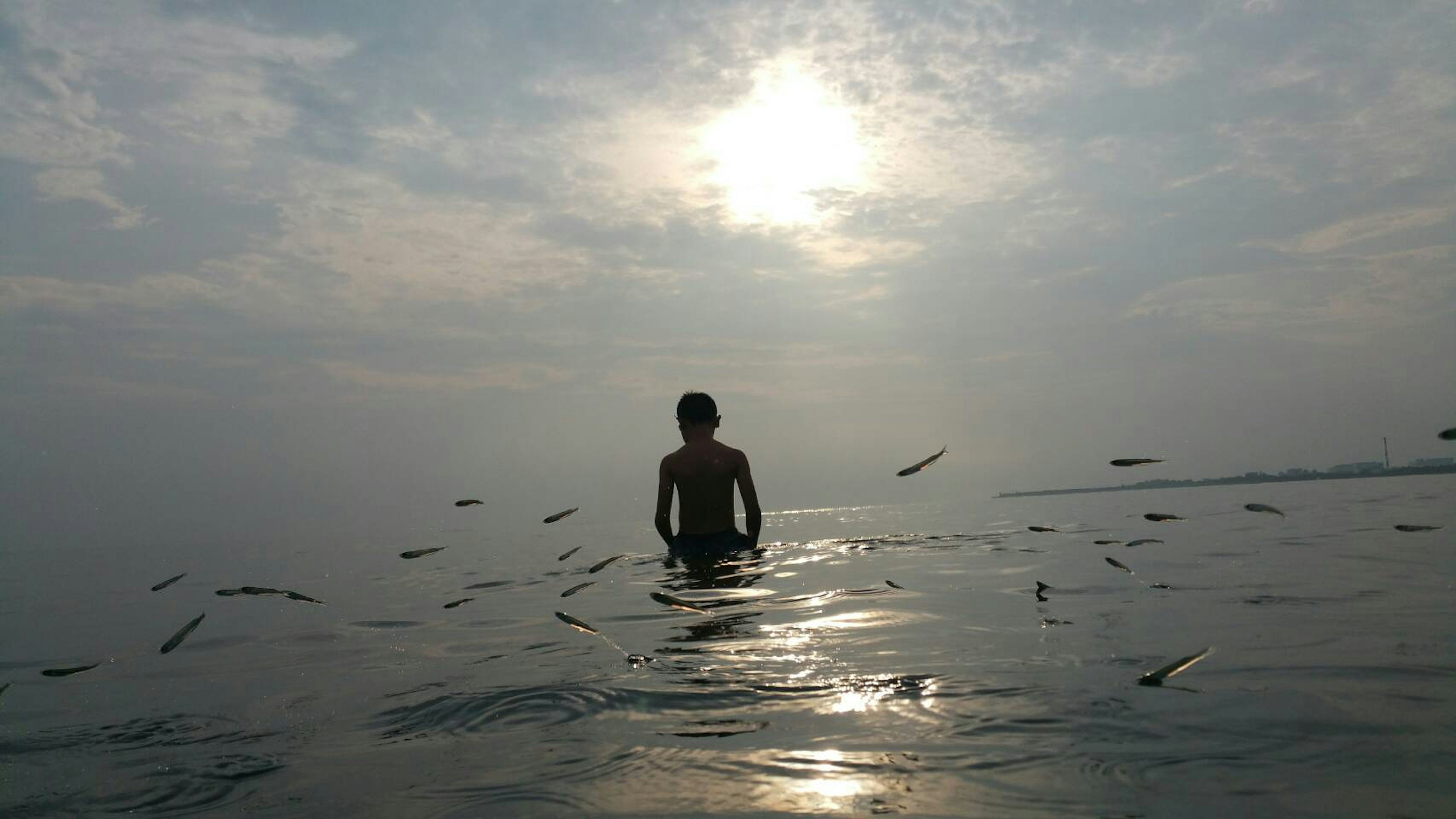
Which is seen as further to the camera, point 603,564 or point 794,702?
point 603,564

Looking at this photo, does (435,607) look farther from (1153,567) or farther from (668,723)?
(1153,567)

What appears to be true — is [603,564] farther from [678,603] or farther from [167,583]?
[167,583]

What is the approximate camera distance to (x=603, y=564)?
9.09 meters

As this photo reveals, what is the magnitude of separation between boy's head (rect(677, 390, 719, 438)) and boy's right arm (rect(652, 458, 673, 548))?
54 centimetres

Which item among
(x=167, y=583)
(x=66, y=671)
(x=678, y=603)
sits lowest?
(x=66, y=671)

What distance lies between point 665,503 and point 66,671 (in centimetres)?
641

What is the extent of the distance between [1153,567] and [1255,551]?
2.78m

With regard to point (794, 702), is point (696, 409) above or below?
above

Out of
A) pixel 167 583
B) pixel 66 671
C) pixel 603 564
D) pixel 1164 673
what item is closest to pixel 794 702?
pixel 1164 673

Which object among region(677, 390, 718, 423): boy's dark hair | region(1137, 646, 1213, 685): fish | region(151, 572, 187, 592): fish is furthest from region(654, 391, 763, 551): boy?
region(1137, 646, 1213, 685): fish

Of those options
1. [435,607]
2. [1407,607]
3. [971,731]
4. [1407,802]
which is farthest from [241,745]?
[1407,607]

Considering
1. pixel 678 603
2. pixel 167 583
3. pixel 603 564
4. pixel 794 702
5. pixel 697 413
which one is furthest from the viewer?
pixel 697 413

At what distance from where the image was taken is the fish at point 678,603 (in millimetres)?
5863

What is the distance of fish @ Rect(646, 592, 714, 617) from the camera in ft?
19.2
